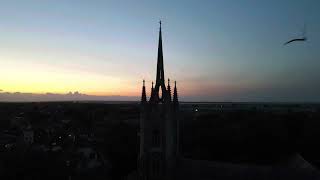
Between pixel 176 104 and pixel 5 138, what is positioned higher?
pixel 176 104

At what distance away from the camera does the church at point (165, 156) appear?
75.5 feet

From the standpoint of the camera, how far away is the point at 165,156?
75.7 ft

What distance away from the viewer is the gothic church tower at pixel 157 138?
23078 millimetres

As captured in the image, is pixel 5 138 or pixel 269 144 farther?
pixel 5 138

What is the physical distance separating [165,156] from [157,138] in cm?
108

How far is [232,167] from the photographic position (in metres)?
23.7

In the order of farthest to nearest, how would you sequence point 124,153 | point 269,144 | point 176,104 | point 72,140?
point 72,140 < point 269,144 < point 124,153 < point 176,104

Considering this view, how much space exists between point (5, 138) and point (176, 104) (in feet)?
146

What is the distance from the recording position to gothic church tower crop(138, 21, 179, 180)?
2308 cm

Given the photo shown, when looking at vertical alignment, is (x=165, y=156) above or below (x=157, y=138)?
below

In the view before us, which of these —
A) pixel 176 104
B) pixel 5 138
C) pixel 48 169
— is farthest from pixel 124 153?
pixel 5 138

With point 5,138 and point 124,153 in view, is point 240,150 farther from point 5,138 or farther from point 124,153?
point 5,138

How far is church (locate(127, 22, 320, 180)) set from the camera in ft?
75.5

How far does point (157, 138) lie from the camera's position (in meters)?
23.4
